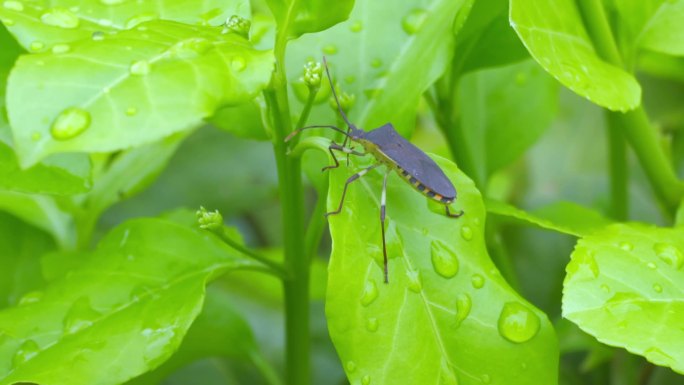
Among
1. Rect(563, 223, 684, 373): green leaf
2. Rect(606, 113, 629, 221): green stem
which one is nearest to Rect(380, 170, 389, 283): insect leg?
Rect(563, 223, 684, 373): green leaf

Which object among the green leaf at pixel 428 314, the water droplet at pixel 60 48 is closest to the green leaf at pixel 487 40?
the green leaf at pixel 428 314

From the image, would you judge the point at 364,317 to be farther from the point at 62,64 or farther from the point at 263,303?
the point at 263,303

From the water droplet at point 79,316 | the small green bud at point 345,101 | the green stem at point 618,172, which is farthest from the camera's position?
the green stem at point 618,172

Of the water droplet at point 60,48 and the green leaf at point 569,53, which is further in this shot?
the green leaf at point 569,53

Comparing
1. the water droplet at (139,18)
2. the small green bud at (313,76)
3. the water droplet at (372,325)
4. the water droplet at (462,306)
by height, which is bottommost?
the water droplet at (462,306)

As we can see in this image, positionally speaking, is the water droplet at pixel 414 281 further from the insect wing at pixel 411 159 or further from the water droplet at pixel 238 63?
the water droplet at pixel 238 63

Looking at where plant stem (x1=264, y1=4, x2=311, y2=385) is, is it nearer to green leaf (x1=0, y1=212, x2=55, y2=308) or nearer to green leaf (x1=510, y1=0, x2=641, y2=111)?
green leaf (x1=510, y1=0, x2=641, y2=111)

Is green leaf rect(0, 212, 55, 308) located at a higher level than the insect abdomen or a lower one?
lower
